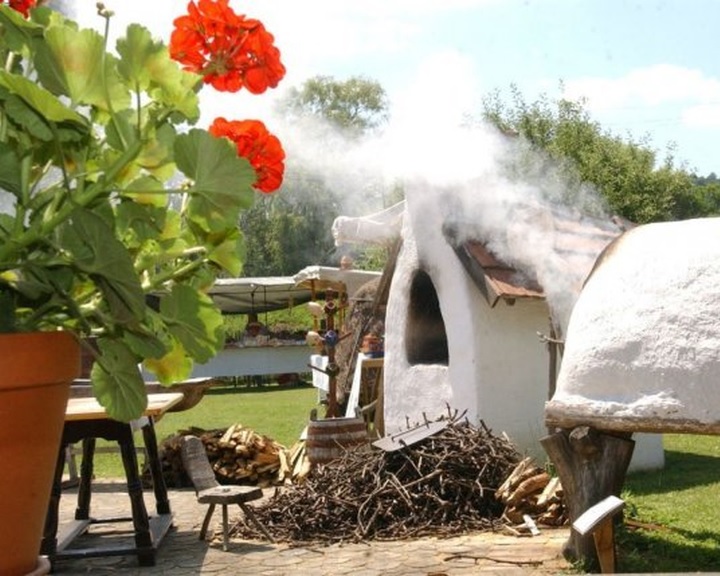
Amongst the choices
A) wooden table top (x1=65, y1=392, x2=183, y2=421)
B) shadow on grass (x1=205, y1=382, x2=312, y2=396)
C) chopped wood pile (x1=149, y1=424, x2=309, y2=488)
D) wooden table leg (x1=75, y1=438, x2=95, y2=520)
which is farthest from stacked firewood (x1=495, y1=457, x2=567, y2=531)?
shadow on grass (x1=205, y1=382, x2=312, y2=396)

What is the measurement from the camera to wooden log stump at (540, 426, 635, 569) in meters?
6.10

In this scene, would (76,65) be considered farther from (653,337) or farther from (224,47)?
(653,337)

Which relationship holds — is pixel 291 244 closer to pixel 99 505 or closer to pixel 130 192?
pixel 99 505

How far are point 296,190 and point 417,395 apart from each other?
32.6 meters

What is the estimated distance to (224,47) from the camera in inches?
61.0

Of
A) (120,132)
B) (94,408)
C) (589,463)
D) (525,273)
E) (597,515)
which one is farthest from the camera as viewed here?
(525,273)

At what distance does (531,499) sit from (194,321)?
6478 millimetres

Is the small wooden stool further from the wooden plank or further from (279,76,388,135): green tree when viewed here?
(279,76,388,135): green tree

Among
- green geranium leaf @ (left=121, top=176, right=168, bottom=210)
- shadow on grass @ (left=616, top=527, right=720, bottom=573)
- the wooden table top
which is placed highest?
green geranium leaf @ (left=121, top=176, right=168, bottom=210)

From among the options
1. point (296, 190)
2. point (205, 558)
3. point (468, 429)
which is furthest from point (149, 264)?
point (296, 190)

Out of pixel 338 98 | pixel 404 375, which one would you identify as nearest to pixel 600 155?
pixel 338 98

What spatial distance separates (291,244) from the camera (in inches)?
1690

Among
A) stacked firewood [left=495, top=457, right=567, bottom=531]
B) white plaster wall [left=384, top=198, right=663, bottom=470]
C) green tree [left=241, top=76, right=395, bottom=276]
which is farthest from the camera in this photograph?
green tree [left=241, top=76, right=395, bottom=276]

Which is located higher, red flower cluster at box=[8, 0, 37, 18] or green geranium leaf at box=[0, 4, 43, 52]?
red flower cluster at box=[8, 0, 37, 18]
